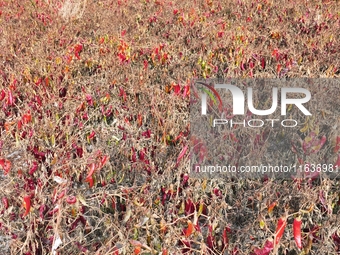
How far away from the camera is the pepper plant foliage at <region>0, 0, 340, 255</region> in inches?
73.1

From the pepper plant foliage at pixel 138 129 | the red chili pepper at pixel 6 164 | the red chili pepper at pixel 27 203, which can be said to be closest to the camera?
the red chili pepper at pixel 27 203

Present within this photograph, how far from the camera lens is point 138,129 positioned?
2742 millimetres

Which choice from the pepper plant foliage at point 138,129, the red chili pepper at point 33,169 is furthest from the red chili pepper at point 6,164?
the red chili pepper at point 33,169

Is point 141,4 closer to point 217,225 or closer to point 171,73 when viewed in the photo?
point 171,73

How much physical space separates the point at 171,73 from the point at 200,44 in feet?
2.29

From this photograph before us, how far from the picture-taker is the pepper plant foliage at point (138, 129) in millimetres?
1857

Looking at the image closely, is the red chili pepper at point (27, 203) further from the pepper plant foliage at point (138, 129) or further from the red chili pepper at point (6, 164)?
the red chili pepper at point (6, 164)

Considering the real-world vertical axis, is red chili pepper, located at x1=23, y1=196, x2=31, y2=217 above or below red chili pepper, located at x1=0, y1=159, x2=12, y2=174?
below

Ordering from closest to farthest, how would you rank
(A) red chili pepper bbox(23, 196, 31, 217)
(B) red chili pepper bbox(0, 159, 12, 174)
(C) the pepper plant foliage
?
(A) red chili pepper bbox(23, 196, 31, 217), (C) the pepper plant foliage, (B) red chili pepper bbox(0, 159, 12, 174)

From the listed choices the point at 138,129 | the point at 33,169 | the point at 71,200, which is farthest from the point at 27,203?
the point at 138,129

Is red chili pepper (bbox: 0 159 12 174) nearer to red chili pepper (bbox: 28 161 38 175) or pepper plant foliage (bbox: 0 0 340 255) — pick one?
pepper plant foliage (bbox: 0 0 340 255)

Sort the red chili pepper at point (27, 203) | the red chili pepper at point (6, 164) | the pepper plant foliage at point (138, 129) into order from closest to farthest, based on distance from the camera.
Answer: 1. the red chili pepper at point (27, 203)
2. the pepper plant foliage at point (138, 129)
3. the red chili pepper at point (6, 164)

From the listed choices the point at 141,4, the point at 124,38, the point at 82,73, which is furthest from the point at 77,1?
the point at 82,73

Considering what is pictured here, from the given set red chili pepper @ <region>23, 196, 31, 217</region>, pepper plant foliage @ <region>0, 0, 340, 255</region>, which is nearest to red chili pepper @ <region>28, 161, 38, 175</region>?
pepper plant foliage @ <region>0, 0, 340, 255</region>
